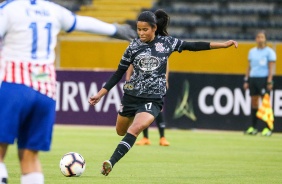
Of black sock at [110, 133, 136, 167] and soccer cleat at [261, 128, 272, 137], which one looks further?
soccer cleat at [261, 128, 272, 137]

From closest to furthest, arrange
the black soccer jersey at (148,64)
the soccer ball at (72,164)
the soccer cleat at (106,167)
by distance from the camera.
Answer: the soccer cleat at (106,167) → the soccer ball at (72,164) → the black soccer jersey at (148,64)

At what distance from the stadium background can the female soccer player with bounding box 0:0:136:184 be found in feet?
41.5

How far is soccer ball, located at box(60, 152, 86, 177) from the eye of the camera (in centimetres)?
978

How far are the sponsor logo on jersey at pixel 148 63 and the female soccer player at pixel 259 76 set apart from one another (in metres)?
7.97

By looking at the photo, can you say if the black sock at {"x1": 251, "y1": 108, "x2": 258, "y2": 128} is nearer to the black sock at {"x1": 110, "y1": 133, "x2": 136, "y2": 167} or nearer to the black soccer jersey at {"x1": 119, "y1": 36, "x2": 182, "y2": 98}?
the black soccer jersey at {"x1": 119, "y1": 36, "x2": 182, "y2": 98}

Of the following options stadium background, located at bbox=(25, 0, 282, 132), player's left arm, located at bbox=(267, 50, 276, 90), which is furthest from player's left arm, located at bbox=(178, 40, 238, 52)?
stadium background, located at bbox=(25, 0, 282, 132)

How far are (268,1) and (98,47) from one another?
5.90 meters

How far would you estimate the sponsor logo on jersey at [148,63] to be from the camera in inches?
411

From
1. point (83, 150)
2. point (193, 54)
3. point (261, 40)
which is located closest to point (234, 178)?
point (83, 150)

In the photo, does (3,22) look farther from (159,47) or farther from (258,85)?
(258,85)

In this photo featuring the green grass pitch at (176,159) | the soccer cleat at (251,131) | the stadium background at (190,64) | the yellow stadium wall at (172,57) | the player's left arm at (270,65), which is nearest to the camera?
the green grass pitch at (176,159)

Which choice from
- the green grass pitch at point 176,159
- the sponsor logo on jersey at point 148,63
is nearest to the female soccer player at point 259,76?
the green grass pitch at point 176,159

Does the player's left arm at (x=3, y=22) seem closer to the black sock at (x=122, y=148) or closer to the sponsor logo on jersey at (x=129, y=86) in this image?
the black sock at (x=122, y=148)

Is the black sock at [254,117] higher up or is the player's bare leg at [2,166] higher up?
the player's bare leg at [2,166]
